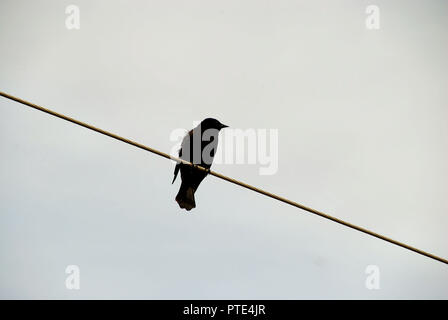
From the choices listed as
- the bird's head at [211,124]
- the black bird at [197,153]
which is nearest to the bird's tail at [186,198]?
the black bird at [197,153]

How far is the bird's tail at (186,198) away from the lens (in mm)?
7703

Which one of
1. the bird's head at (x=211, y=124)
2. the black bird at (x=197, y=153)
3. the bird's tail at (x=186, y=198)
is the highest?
the bird's head at (x=211, y=124)

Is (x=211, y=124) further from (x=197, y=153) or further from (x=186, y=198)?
(x=186, y=198)

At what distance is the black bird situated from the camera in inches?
303

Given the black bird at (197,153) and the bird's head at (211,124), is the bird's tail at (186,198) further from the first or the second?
the bird's head at (211,124)

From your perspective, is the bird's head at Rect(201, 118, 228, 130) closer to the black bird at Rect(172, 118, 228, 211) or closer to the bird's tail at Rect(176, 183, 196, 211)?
the black bird at Rect(172, 118, 228, 211)

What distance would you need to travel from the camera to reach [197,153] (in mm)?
7746

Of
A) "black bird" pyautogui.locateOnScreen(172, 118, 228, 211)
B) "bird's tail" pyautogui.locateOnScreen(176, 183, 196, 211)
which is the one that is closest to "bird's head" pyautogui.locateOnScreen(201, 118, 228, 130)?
"black bird" pyautogui.locateOnScreen(172, 118, 228, 211)

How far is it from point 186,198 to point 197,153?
0.68 m

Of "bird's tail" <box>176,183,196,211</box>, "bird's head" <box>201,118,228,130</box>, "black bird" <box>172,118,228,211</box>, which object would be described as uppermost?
"bird's head" <box>201,118,228,130</box>

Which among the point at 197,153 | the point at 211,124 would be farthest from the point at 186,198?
the point at 211,124
